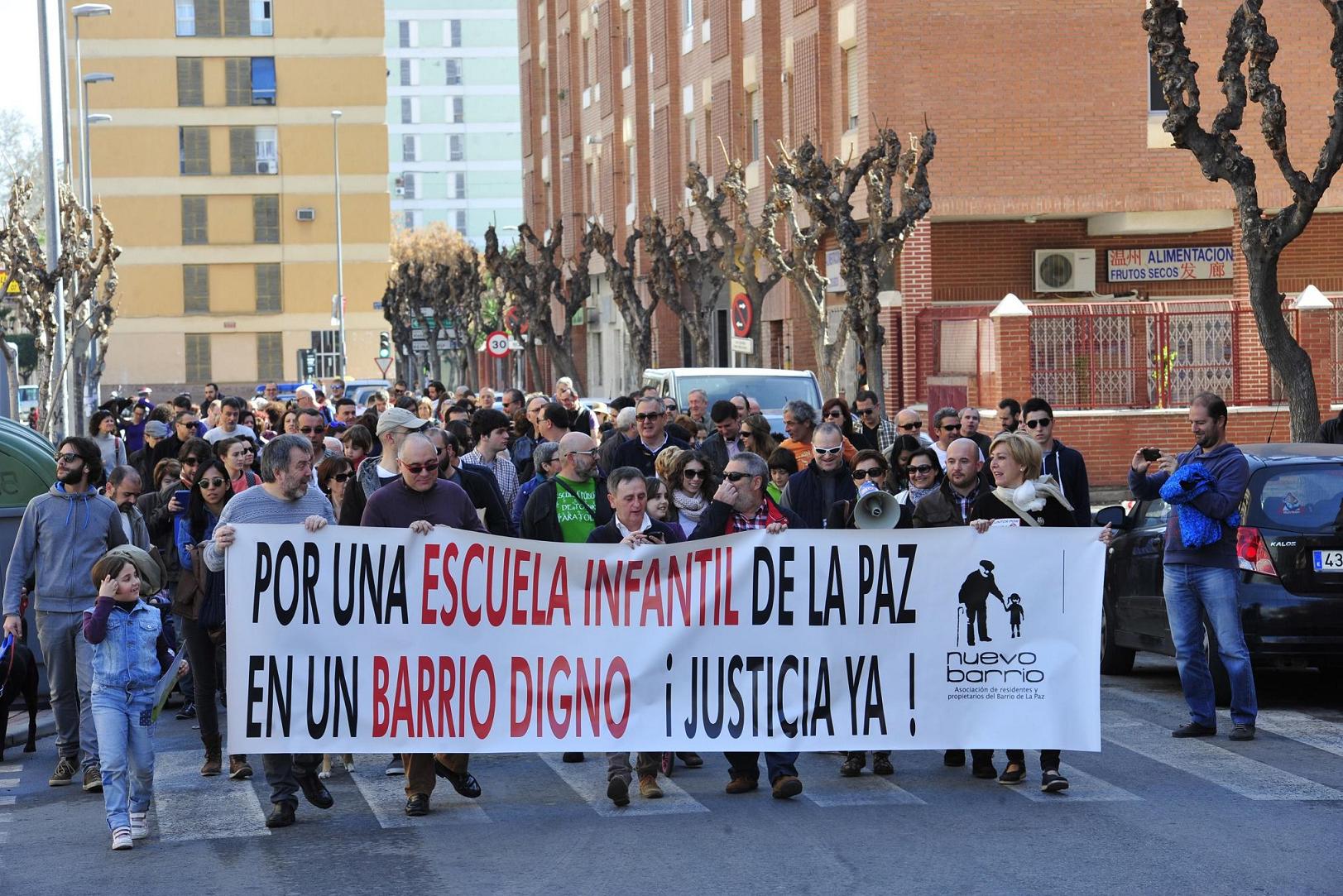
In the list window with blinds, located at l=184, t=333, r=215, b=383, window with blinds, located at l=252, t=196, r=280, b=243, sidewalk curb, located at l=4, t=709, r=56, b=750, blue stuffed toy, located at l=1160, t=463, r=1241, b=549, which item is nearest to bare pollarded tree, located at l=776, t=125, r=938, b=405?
sidewalk curb, located at l=4, t=709, r=56, b=750

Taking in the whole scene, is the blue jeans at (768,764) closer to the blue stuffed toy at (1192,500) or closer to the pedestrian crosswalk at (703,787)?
the pedestrian crosswalk at (703,787)

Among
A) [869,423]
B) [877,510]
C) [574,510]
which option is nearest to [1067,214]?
[869,423]

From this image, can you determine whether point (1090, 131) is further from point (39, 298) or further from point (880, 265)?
point (39, 298)

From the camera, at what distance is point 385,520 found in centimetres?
931

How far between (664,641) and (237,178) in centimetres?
7243

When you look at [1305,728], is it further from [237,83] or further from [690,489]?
[237,83]

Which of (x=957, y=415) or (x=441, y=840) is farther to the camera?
(x=957, y=415)

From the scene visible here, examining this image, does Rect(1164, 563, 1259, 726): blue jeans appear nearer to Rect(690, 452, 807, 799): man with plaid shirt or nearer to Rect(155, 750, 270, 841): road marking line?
Rect(690, 452, 807, 799): man with plaid shirt

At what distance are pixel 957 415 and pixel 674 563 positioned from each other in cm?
558

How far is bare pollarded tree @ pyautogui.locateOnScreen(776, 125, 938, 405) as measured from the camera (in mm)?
26484

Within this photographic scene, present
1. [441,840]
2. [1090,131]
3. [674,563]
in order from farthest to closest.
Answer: [1090,131] < [674,563] < [441,840]

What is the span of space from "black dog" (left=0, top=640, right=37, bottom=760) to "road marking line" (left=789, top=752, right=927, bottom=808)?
450 cm

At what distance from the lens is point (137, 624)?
8852mm

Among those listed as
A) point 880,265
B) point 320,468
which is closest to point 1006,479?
point 320,468
